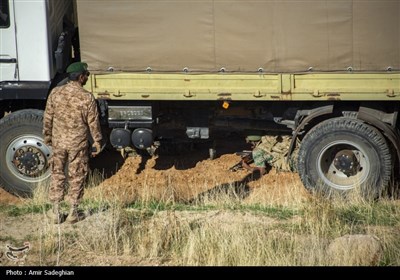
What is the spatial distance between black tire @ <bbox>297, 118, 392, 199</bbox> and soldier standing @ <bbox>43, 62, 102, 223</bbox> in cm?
284

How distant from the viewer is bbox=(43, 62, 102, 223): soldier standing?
7.47m

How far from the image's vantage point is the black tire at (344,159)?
8.73 m

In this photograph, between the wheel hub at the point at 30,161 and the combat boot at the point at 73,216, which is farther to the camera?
the wheel hub at the point at 30,161

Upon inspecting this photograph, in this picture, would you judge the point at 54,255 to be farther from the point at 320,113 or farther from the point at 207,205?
the point at 320,113

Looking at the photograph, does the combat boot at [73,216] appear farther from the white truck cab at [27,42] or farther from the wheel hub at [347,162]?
the wheel hub at [347,162]

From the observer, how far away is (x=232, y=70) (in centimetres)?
Result: 870

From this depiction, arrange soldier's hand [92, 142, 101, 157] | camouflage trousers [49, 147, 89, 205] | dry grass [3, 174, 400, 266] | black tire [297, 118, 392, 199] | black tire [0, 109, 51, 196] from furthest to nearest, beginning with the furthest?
black tire [0, 109, 51, 196] → black tire [297, 118, 392, 199] → camouflage trousers [49, 147, 89, 205] → soldier's hand [92, 142, 101, 157] → dry grass [3, 174, 400, 266]

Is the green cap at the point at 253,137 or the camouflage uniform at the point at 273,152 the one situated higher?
the green cap at the point at 253,137

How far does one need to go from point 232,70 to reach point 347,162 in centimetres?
186

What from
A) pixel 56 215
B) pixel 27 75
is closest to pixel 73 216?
pixel 56 215

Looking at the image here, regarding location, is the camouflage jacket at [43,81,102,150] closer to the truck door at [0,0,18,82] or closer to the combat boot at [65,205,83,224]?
the combat boot at [65,205,83,224]

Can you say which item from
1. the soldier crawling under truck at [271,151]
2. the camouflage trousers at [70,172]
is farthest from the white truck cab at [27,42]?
the soldier crawling under truck at [271,151]

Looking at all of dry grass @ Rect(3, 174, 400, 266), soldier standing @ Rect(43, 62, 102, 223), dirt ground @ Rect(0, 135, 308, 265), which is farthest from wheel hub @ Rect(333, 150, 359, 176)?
soldier standing @ Rect(43, 62, 102, 223)

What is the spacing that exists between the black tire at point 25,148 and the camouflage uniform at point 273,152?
114 inches
